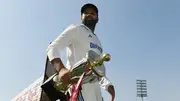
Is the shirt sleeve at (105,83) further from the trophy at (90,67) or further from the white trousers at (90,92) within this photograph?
the trophy at (90,67)

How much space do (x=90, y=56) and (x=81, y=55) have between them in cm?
68

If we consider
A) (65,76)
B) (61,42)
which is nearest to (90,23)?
(61,42)

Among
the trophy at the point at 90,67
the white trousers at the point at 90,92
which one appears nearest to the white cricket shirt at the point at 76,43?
the white trousers at the point at 90,92

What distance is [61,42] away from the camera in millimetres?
3277

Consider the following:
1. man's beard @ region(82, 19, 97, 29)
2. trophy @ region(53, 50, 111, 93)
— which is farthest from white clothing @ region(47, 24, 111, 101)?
trophy @ region(53, 50, 111, 93)

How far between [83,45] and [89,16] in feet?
1.55

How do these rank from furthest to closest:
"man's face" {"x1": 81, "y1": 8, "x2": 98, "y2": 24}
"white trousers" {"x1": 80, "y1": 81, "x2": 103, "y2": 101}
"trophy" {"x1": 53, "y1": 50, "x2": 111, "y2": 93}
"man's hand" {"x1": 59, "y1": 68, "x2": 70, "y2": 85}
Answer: "man's face" {"x1": 81, "y1": 8, "x2": 98, "y2": 24}
"white trousers" {"x1": 80, "y1": 81, "x2": 103, "y2": 101}
"man's hand" {"x1": 59, "y1": 68, "x2": 70, "y2": 85}
"trophy" {"x1": 53, "y1": 50, "x2": 111, "y2": 93}

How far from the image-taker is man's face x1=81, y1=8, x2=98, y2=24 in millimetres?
3680

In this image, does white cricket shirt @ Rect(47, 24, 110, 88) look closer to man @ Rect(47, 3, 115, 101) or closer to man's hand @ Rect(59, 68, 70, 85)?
man @ Rect(47, 3, 115, 101)

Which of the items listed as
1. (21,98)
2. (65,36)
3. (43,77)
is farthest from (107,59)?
(21,98)

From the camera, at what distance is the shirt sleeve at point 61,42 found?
312cm

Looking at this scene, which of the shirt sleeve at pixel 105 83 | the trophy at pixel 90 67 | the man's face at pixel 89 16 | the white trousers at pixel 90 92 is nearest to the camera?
the trophy at pixel 90 67

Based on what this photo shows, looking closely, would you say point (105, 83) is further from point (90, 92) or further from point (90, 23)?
point (90, 23)

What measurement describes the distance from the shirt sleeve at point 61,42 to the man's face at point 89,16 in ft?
0.91
